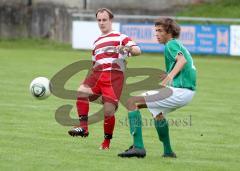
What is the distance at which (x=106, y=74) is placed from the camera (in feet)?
37.4

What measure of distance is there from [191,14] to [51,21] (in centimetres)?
699

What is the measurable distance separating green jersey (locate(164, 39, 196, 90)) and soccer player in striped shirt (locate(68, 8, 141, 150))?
105 cm

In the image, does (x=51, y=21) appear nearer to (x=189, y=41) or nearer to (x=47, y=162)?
(x=189, y=41)

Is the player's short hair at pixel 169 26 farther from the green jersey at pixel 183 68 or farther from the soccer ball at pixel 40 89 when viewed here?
the soccer ball at pixel 40 89

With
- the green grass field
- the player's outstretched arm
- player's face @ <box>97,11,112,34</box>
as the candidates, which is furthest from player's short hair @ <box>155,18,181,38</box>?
the green grass field

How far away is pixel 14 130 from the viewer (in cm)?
1279

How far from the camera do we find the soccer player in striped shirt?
37.0 ft

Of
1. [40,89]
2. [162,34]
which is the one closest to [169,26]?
[162,34]

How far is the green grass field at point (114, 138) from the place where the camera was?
9922 mm

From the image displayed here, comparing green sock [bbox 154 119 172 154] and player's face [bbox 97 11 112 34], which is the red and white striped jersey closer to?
player's face [bbox 97 11 112 34]

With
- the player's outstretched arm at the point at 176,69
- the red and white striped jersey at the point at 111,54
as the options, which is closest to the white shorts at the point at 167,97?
the player's outstretched arm at the point at 176,69

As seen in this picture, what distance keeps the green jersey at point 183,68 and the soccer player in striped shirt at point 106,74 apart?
1.05 m

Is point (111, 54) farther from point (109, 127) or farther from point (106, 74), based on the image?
point (109, 127)

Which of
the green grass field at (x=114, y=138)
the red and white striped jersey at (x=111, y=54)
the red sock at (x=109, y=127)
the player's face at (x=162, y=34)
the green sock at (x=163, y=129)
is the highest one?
the player's face at (x=162, y=34)
